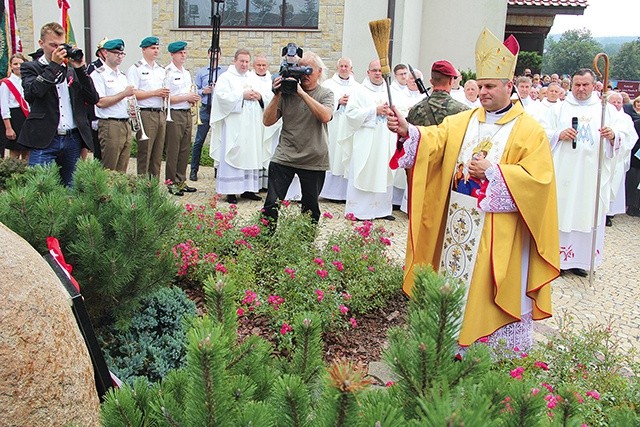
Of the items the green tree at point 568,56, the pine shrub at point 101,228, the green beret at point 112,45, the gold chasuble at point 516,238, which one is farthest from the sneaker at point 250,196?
the green tree at point 568,56

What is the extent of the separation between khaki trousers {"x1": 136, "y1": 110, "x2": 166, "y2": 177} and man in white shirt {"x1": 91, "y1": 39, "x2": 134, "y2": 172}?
637 mm

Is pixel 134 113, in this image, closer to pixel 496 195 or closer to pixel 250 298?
pixel 250 298

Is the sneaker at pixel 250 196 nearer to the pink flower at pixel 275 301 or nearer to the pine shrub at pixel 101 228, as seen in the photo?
the pink flower at pixel 275 301

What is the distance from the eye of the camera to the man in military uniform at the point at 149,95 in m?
8.49

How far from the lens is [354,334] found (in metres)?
4.43

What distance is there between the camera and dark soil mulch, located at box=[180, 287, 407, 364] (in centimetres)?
412

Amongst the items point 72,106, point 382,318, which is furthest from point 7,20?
point 382,318

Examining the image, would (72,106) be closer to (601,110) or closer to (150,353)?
(150,353)

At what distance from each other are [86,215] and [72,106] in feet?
13.6

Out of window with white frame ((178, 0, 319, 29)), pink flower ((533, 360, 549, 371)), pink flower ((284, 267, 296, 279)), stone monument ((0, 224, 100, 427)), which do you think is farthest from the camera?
window with white frame ((178, 0, 319, 29))

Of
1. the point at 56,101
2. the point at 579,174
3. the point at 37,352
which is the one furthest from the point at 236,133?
the point at 37,352

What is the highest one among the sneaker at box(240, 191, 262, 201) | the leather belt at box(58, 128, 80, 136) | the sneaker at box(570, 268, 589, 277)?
the leather belt at box(58, 128, 80, 136)

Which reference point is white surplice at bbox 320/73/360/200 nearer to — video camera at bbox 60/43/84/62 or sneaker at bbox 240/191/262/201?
sneaker at bbox 240/191/262/201

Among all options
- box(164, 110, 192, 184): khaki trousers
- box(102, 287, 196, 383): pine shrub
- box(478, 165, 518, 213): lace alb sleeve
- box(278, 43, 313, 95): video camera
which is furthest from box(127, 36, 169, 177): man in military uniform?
box(478, 165, 518, 213): lace alb sleeve
